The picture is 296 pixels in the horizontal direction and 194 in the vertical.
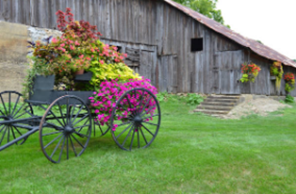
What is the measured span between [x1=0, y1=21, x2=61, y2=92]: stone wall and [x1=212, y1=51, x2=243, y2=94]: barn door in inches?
351

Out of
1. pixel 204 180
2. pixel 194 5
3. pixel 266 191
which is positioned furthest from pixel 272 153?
pixel 194 5

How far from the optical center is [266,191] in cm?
310

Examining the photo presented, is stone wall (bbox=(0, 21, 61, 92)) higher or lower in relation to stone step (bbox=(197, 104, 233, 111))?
higher

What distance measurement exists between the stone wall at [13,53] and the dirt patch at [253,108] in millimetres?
8600

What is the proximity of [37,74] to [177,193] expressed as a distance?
278cm

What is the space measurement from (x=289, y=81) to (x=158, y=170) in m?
15.2

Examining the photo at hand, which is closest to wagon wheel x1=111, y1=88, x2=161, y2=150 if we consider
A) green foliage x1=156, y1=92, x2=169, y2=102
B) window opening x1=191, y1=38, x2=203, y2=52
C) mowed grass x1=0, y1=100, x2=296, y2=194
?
mowed grass x1=0, y1=100, x2=296, y2=194

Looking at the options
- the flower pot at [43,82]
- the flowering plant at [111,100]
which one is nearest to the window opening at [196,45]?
the flowering plant at [111,100]

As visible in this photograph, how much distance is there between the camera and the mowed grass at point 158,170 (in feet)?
10.1

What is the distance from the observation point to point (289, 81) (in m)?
15.8

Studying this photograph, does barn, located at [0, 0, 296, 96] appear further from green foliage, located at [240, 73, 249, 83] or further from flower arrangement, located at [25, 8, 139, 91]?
flower arrangement, located at [25, 8, 139, 91]

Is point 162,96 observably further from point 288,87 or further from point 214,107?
point 288,87

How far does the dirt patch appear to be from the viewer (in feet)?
35.6

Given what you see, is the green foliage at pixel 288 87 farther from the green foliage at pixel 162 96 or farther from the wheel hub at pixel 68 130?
the wheel hub at pixel 68 130
